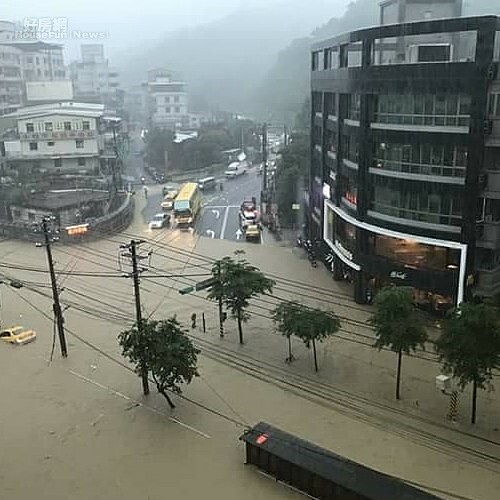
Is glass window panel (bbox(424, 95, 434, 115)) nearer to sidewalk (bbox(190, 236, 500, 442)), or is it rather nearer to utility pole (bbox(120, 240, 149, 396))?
sidewalk (bbox(190, 236, 500, 442))

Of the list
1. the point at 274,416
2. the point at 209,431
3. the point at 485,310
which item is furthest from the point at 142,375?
the point at 485,310

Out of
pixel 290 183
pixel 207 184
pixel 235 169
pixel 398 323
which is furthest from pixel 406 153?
pixel 235 169

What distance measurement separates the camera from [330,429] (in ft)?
48.6

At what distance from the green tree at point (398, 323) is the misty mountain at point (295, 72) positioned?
67.9 metres

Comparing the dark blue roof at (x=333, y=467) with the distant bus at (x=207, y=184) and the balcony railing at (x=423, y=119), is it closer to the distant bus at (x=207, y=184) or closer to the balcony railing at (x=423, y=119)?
the balcony railing at (x=423, y=119)

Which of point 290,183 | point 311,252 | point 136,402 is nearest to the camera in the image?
point 136,402

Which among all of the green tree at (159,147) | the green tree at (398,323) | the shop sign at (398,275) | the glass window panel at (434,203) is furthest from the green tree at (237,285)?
the green tree at (159,147)

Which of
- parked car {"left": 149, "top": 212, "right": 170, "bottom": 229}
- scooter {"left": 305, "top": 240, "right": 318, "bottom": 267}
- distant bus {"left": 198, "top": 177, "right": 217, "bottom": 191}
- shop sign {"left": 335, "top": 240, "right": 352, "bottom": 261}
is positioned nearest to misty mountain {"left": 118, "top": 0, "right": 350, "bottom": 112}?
distant bus {"left": 198, "top": 177, "right": 217, "bottom": 191}

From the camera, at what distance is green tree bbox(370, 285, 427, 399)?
15695 millimetres

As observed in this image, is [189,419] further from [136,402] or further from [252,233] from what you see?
[252,233]

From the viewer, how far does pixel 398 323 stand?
51.8 ft

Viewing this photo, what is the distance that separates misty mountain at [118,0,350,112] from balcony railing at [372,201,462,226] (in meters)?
95.8

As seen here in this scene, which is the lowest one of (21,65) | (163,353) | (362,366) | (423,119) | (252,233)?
(252,233)

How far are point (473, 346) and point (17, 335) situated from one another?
49.4 ft
